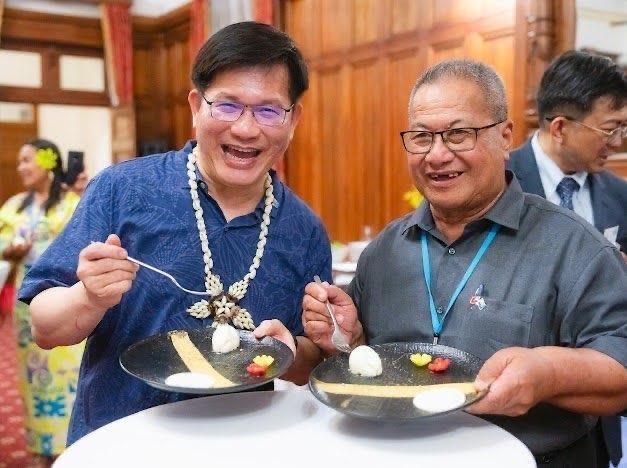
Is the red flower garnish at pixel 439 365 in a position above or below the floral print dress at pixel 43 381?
above

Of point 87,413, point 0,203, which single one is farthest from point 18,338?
point 0,203

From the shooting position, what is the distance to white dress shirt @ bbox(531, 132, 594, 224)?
2.58 meters

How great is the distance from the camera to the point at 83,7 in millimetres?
8695

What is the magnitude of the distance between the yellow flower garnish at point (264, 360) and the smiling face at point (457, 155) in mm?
542

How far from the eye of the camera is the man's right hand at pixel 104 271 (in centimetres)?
128

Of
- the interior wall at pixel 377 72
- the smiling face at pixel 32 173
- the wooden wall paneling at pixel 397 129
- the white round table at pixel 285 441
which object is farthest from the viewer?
the wooden wall paneling at pixel 397 129

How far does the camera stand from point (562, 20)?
436cm

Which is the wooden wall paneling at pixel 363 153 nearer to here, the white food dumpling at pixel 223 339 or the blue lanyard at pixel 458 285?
the blue lanyard at pixel 458 285

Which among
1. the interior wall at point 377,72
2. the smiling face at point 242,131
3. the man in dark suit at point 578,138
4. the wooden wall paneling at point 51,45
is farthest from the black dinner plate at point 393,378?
the wooden wall paneling at point 51,45

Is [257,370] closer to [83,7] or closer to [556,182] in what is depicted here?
[556,182]

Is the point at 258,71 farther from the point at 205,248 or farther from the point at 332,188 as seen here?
the point at 332,188

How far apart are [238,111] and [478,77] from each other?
1.80 ft

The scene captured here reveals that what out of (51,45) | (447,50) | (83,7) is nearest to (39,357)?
(447,50)

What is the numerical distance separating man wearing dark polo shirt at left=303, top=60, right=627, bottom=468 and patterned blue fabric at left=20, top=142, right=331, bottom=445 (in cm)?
16
